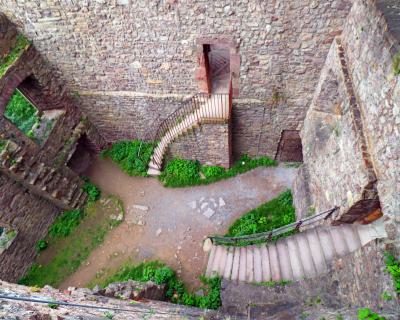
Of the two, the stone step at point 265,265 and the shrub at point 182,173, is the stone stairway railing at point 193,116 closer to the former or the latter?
the shrub at point 182,173

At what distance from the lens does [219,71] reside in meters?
8.91

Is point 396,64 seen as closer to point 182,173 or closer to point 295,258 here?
point 295,258

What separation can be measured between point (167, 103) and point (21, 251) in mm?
5341

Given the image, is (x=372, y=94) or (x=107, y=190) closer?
(x=372, y=94)

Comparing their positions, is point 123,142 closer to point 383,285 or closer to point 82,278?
point 82,278

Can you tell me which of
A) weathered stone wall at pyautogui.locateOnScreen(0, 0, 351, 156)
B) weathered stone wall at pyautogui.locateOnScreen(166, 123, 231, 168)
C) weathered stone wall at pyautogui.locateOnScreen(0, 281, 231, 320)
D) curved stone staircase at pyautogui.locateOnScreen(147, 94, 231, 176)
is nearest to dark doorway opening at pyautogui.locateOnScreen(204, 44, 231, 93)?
curved stone staircase at pyautogui.locateOnScreen(147, 94, 231, 176)

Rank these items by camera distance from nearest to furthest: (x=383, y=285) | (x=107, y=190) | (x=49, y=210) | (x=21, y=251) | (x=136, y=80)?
(x=383, y=285)
(x=136, y=80)
(x=21, y=251)
(x=49, y=210)
(x=107, y=190)

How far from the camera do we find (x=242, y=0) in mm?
6156

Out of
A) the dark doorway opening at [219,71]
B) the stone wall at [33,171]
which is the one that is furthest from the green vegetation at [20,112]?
the dark doorway opening at [219,71]

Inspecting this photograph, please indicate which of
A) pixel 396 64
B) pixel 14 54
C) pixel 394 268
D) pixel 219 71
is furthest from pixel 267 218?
pixel 14 54

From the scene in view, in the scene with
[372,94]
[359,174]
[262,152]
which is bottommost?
[359,174]

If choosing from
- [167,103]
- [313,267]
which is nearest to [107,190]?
[167,103]

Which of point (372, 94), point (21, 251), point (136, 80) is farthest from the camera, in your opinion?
point (21, 251)

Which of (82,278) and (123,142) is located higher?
(123,142)
